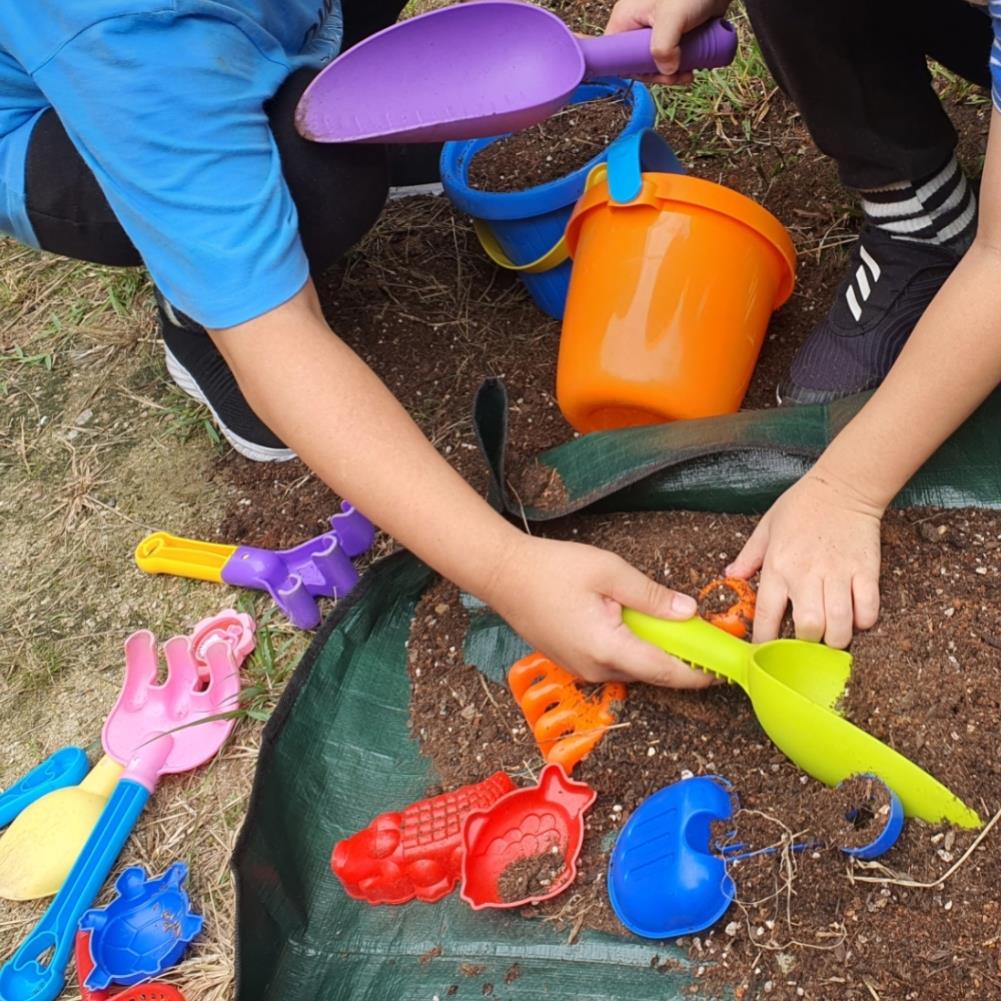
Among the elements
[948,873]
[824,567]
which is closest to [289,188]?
[824,567]

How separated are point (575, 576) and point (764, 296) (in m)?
0.55

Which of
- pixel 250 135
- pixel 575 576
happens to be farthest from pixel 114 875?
pixel 250 135

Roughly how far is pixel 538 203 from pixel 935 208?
50 cm

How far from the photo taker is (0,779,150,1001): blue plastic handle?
115cm

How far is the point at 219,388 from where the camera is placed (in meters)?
1.58

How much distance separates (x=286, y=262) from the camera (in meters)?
1.07

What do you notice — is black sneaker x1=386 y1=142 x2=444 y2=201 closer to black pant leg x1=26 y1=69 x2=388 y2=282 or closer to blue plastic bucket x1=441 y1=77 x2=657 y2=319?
blue plastic bucket x1=441 y1=77 x2=657 y2=319

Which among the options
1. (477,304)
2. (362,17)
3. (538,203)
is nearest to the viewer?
(538,203)

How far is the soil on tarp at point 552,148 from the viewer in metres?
1.53

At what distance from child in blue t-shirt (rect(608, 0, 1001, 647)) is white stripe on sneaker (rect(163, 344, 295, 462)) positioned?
724mm

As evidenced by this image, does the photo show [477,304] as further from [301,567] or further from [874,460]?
[874,460]

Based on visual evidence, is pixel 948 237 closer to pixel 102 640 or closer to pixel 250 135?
pixel 250 135

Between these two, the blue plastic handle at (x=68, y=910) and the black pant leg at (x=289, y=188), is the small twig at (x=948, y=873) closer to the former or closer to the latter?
the blue plastic handle at (x=68, y=910)

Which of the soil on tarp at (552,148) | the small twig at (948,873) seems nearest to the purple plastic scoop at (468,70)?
the soil on tarp at (552,148)
